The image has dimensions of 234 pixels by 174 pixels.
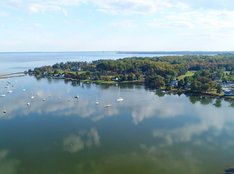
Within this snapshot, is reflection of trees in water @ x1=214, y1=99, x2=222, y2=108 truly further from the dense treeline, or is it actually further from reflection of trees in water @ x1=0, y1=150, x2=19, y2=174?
reflection of trees in water @ x1=0, y1=150, x2=19, y2=174

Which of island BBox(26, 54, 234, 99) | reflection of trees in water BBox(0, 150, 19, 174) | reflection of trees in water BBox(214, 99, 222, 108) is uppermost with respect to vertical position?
island BBox(26, 54, 234, 99)

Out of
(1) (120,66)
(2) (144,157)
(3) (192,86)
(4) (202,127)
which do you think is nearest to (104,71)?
(1) (120,66)

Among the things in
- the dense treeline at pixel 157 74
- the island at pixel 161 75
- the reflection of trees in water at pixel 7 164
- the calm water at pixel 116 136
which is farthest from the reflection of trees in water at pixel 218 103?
the reflection of trees in water at pixel 7 164

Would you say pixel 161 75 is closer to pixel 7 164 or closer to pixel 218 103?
pixel 218 103

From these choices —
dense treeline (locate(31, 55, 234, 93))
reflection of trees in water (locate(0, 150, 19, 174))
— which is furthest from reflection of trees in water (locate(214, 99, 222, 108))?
reflection of trees in water (locate(0, 150, 19, 174))

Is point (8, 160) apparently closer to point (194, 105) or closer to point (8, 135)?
point (8, 135)

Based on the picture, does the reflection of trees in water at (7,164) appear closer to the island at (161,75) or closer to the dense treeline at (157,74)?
the island at (161,75)

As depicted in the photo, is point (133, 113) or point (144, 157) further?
point (133, 113)

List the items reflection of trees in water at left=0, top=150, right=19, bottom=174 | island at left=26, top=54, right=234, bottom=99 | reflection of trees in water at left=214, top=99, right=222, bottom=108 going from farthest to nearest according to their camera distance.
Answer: island at left=26, top=54, right=234, bottom=99, reflection of trees in water at left=214, top=99, right=222, bottom=108, reflection of trees in water at left=0, top=150, right=19, bottom=174
